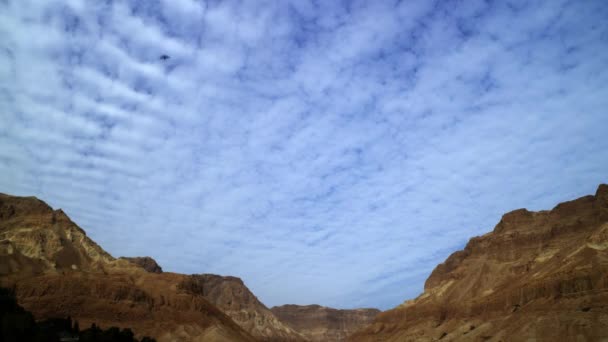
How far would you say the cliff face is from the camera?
8375 centimetres

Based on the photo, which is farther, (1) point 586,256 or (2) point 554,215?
(2) point 554,215

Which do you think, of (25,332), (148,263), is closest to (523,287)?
(25,332)

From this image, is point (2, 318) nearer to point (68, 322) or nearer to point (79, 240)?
point (68, 322)

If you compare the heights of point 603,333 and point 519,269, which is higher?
point 519,269

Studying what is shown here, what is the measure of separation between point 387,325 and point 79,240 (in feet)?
319

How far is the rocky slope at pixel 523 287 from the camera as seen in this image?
70.7 metres

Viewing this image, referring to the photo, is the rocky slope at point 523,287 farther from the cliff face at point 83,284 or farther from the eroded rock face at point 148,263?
the eroded rock face at point 148,263

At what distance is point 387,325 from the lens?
149 m

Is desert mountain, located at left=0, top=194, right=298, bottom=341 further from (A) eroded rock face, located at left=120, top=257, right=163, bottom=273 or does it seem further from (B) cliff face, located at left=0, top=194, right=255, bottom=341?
(A) eroded rock face, located at left=120, top=257, right=163, bottom=273

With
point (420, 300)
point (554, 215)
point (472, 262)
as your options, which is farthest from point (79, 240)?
point (554, 215)

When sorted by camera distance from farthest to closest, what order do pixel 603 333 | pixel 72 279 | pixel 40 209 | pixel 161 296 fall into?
pixel 40 209
pixel 161 296
pixel 72 279
pixel 603 333

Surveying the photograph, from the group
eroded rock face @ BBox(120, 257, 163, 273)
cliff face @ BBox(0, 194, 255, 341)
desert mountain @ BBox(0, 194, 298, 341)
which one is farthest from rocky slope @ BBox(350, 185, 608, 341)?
eroded rock face @ BBox(120, 257, 163, 273)

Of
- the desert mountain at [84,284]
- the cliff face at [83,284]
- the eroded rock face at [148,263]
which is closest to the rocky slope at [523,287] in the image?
the desert mountain at [84,284]

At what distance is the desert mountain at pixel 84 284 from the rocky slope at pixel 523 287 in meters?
54.2
